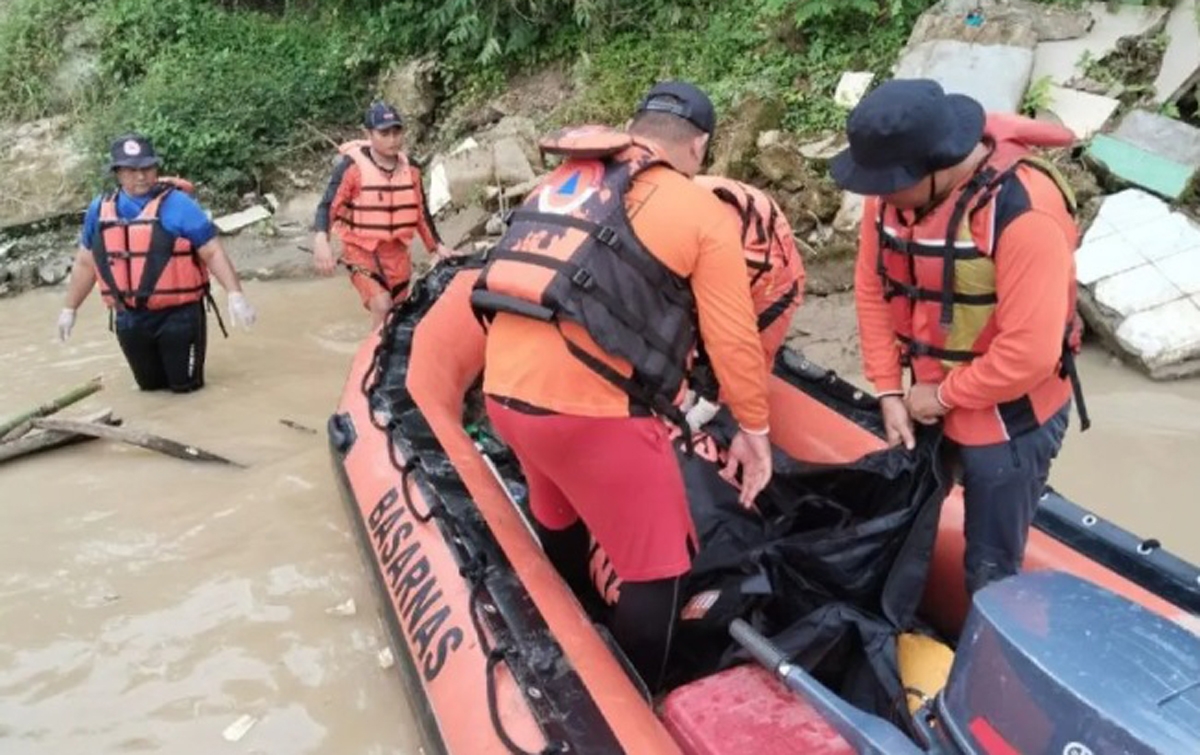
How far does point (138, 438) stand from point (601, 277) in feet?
9.18

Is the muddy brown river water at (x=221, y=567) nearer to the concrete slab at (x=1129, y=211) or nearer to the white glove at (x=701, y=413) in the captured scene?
the concrete slab at (x=1129, y=211)

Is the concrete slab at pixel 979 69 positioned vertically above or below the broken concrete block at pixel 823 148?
above

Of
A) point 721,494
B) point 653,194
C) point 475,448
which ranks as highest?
point 653,194

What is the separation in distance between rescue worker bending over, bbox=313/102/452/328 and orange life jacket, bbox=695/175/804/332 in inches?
86.5

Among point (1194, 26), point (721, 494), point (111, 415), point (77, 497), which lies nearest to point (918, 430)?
point (721, 494)

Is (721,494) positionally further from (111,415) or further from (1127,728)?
(111,415)

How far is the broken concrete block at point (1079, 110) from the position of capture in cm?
565

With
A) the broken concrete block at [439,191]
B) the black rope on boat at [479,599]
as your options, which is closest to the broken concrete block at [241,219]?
the broken concrete block at [439,191]

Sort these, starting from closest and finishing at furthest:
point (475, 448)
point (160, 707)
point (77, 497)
Answer: 1. point (160, 707)
2. point (475, 448)
3. point (77, 497)

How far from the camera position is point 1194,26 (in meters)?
5.85

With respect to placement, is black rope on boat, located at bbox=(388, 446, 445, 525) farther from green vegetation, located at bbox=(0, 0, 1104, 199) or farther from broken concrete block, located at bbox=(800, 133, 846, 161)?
green vegetation, located at bbox=(0, 0, 1104, 199)

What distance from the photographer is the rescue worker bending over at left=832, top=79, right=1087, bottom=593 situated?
1952 millimetres

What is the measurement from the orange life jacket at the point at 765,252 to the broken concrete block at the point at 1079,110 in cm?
337

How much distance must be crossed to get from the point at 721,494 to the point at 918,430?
492 millimetres
